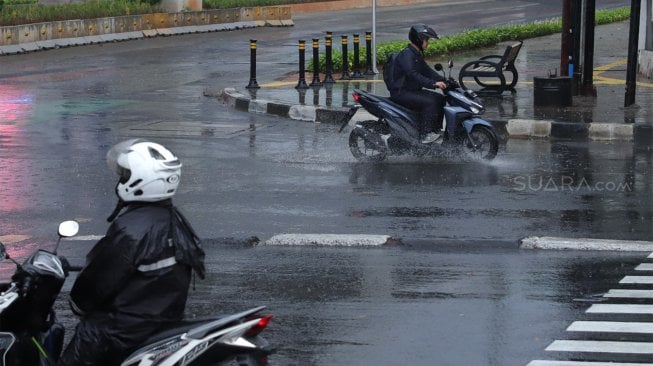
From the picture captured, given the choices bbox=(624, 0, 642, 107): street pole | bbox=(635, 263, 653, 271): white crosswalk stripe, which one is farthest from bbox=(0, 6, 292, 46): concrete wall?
bbox=(635, 263, 653, 271): white crosswalk stripe

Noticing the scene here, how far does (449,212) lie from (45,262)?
629 centimetres

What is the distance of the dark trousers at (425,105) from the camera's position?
14.4 metres

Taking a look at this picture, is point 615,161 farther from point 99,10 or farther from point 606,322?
point 99,10

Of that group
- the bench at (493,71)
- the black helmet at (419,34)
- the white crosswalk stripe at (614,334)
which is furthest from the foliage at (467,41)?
the white crosswalk stripe at (614,334)

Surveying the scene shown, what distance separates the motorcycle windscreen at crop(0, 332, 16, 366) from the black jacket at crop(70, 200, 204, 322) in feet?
1.44

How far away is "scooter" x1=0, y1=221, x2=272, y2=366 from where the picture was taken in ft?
16.7

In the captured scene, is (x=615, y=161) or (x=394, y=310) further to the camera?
(x=615, y=161)

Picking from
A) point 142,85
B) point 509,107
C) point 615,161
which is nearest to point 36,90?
point 142,85

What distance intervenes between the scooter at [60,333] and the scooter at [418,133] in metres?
8.83

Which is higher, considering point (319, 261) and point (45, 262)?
point (45, 262)

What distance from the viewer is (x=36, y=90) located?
22344 millimetres

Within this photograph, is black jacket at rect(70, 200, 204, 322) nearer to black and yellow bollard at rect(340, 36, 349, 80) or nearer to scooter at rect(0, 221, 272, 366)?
scooter at rect(0, 221, 272, 366)

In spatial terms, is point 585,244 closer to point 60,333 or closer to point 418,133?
point 418,133

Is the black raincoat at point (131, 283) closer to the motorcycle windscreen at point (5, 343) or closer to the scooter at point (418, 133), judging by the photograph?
the motorcycle windscreen at point (5, 343)
